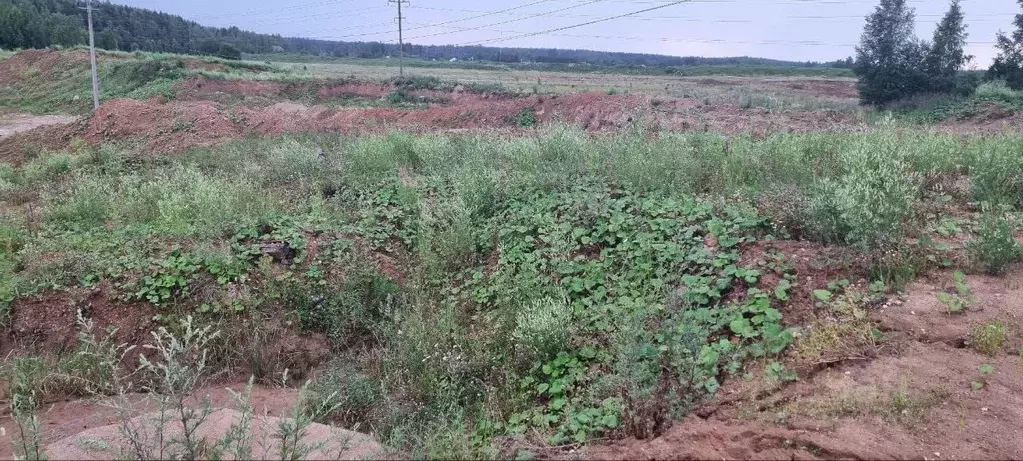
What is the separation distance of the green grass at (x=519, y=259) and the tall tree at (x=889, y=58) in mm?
26998

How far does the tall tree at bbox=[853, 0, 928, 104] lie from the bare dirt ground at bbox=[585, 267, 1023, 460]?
31984mm

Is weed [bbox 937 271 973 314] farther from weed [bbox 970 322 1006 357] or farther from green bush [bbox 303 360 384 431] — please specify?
green bush [bbox 303 360 384 431]

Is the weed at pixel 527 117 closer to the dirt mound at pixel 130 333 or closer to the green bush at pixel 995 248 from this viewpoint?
the dirt mound at pixel 130 333

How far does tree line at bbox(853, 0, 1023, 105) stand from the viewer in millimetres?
30547

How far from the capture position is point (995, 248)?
495 centimetres

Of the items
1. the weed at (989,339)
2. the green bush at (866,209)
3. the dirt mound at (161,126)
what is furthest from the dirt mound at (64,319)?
the dirt mound at (161,126)

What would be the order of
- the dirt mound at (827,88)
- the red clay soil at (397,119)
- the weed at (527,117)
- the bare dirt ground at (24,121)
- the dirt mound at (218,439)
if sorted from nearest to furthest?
the dirt mound at (218,439)
the red clay soil at (397,119)
the weed at (527,117)
the bare dirt ground at (24,121)
the dirt mound at (827,88)

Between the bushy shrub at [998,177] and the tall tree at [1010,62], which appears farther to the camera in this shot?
the tall tree at [1010,62]

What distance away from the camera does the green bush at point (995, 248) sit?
16.2 ft

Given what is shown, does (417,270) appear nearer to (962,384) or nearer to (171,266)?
(171,266)

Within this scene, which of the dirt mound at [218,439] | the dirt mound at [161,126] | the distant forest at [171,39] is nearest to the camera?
the dirt mound at [218,439]

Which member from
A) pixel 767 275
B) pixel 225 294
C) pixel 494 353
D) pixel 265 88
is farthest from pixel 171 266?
pixel 265 88

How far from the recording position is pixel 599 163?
852cm

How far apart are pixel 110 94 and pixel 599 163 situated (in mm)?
38293
